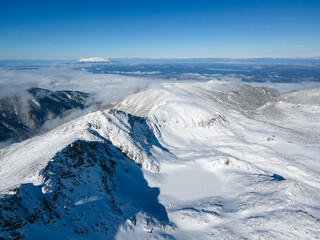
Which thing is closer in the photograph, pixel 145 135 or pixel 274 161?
pixel 274 161

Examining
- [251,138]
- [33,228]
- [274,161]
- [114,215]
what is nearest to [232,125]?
[251,138]

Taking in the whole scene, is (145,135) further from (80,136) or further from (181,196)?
(181,196)

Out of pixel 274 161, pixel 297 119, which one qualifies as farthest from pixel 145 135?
pixel 297 119

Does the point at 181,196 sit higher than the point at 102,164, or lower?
lower

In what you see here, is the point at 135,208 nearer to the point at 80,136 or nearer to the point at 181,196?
the point at 181,196

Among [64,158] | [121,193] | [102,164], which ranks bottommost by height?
[121,193]

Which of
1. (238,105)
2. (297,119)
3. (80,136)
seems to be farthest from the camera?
(238,105)

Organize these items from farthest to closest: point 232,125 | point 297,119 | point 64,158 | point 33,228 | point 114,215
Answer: point 297,119 → point 232,125 → point 64,158 → point 114,215 → point 33,228
